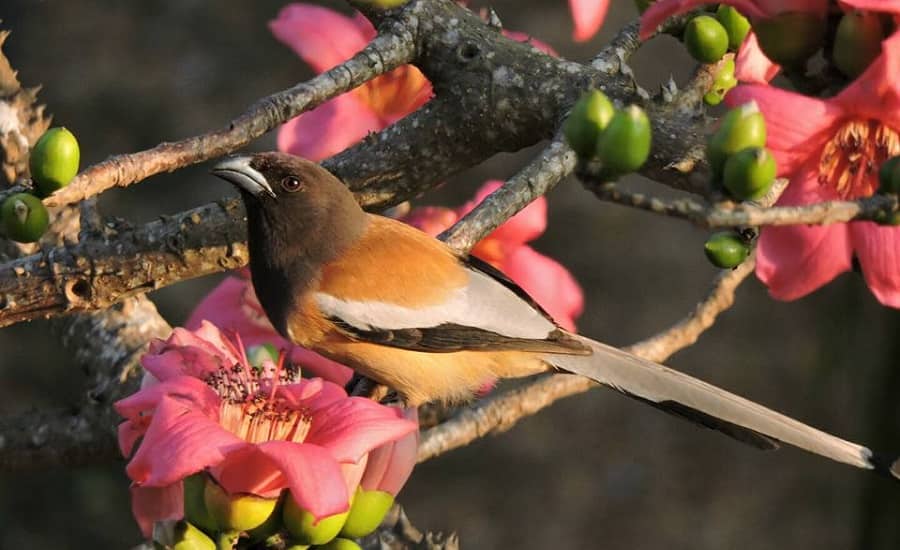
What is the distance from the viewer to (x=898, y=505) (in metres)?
3.51

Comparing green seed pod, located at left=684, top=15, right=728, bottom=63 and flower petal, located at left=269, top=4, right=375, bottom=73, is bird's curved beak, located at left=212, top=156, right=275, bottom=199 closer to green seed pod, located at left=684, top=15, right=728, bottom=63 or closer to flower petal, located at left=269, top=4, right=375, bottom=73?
flower petal, located at left=269, top=4, right=375, bottom=73

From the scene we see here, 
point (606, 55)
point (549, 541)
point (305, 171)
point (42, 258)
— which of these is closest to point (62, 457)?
point (42, 258)

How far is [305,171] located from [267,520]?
58 centimetres

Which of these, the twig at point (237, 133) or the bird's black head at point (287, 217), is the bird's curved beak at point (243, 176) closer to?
the bird's black head at point (287, 217)

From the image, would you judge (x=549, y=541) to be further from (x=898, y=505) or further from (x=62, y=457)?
(x=62, y=457)

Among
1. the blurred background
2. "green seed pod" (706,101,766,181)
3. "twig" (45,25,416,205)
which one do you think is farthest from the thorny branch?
the blurred background

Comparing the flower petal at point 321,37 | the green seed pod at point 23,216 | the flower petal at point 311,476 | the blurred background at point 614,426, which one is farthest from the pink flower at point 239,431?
the blurred background at point 614,426

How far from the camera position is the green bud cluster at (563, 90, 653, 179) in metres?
1.10

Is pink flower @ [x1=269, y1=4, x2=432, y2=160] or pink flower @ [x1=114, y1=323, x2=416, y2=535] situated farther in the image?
pink flower @ [x1=269, y1=4, x2=432, y2=160]

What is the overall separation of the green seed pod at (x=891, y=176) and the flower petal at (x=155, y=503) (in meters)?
0.68

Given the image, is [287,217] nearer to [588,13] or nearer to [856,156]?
Result: [588,13]

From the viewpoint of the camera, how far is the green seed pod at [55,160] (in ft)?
4.21

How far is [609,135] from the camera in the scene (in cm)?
110

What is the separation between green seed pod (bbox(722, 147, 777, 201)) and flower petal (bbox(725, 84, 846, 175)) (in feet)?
0.26
